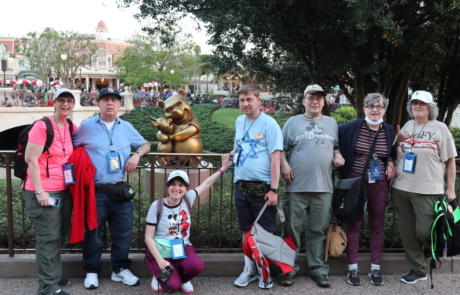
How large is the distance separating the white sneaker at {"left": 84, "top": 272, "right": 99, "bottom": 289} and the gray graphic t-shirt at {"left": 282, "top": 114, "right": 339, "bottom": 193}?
6.39 ft

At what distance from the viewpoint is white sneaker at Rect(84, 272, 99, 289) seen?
394cm

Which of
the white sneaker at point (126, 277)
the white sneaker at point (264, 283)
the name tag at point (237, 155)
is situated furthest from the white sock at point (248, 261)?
the white sneaker at point (126, 277)

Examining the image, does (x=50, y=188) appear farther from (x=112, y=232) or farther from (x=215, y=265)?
(x=215, y=265)

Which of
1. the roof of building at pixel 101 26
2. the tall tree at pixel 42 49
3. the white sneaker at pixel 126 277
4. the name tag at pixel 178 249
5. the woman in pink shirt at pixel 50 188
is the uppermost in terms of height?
the roof of building at pixel 101 26

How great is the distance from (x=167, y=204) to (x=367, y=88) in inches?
225

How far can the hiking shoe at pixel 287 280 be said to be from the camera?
404 centimetres

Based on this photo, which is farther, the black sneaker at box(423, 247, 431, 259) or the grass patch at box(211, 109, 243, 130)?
the grass patch at box(211, 109, 243, 130)

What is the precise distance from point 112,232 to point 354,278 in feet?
7.55

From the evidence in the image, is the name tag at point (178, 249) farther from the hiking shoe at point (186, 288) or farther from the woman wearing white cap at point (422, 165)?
the woman wearing white cap at point (422, 165)

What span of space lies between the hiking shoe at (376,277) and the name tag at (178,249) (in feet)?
5.93

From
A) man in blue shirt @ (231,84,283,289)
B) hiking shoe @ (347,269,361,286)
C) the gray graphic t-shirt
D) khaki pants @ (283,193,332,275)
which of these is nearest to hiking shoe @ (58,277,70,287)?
man in blue shirt @ (231,84,283,289)

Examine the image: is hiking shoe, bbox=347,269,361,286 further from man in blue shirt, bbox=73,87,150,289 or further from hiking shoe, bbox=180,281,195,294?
man in blue shirt, bbox=73,87,150,289

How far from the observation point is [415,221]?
408cm

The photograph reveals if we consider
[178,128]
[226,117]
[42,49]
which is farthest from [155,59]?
[178,128]
